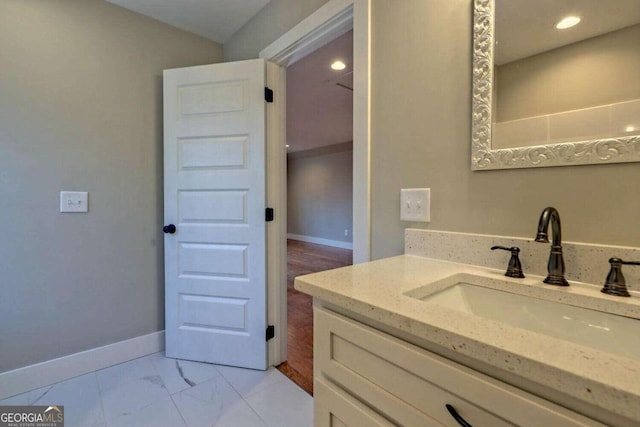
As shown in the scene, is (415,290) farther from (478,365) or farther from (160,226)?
(160,226)

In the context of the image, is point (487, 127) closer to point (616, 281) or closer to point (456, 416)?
point (616, 281)

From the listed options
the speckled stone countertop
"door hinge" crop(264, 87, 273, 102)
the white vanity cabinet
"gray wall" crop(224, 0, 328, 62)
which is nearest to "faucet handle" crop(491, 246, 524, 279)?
the speckled stone countertop

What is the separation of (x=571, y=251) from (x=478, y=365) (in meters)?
0.53

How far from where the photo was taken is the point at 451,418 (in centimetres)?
49

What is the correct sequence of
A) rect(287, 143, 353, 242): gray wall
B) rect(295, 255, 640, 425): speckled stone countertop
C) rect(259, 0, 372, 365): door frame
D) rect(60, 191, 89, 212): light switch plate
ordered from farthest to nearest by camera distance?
1. rect(287, 143, 353, 242): gray wall
2. rect(60, 191, 89, 212): light switch plate
3. rect(259, 0, 372, 365): door frame
4. rect(295, 255, 640, 425): speckled stone countertop

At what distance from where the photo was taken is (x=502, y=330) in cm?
48

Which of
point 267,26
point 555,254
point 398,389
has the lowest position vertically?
point 398,389

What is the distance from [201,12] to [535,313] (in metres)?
2.40

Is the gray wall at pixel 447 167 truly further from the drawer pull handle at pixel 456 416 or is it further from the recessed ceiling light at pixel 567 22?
the drawer pull handle at pixel 456 416

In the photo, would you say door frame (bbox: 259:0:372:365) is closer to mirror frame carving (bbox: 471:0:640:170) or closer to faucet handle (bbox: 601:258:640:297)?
mirror frame carving (bbox: 471:0:640:170)

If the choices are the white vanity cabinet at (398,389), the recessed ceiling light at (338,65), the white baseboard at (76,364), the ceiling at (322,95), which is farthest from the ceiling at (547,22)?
the white baseboard at (76,364)

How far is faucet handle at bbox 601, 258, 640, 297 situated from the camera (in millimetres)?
653

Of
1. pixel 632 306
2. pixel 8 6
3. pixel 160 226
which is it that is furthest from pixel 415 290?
pixel 8 6

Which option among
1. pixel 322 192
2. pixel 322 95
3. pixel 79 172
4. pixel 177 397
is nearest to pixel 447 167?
pixel 177 397
